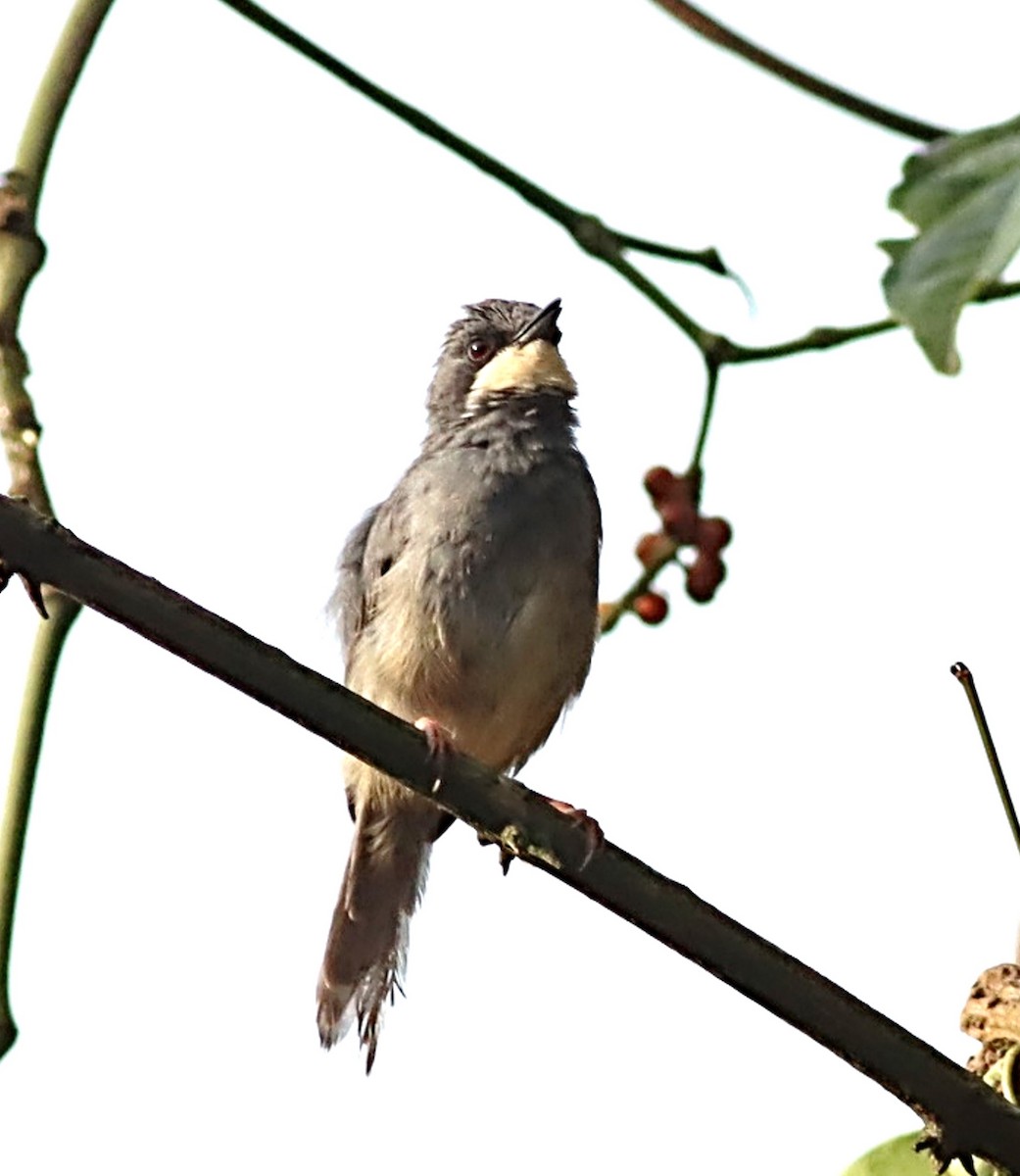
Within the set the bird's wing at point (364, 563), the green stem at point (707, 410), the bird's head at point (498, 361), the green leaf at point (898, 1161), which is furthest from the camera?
the bird's head at point (498, 361)

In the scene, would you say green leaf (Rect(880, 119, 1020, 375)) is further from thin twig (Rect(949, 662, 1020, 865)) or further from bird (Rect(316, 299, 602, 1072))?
bird (Rect(316, 299, 602, 1072))

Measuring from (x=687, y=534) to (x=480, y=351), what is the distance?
7.32ft

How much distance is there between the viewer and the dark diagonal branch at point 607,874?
2.32 m

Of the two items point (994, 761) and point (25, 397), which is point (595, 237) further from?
point (994, 761)

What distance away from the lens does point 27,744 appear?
3100 millimetres

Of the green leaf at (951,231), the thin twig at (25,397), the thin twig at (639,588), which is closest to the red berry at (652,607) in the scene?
the thin twig at (639,588)

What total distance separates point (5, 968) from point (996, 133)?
188 cm

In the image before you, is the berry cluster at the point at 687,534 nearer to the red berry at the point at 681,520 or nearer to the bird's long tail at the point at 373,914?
the red berry at the point at 681,520

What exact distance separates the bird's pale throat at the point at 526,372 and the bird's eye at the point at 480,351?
101 mm

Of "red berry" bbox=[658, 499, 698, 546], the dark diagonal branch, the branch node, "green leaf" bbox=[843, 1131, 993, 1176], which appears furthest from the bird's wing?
"green leaf" bbox=[843, 1131, 993, 1176]

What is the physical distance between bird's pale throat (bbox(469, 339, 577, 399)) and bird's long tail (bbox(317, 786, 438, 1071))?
47.8 inches

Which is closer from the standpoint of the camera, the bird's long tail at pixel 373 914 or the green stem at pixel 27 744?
the green stem at pixel 27 744

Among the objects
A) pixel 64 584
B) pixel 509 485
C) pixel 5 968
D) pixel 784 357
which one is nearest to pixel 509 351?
pixel 509 485

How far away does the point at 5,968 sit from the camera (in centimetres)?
297
